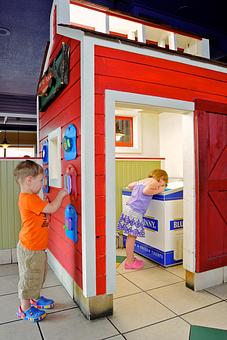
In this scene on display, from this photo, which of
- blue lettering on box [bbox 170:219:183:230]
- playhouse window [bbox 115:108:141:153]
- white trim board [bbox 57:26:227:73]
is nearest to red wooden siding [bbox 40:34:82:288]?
white trim board [bbox 57:26:227:73]

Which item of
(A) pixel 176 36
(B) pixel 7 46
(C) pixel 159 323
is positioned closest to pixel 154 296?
(C) pixel 159 323

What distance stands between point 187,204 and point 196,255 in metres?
0.52

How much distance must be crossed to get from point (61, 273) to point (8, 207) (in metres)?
1.28

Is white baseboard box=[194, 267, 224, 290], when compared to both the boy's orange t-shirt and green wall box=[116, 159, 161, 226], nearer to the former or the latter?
the boy's orange t-shirt

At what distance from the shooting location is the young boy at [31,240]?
2.21m

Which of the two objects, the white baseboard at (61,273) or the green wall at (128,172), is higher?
the green wall at (128,172)

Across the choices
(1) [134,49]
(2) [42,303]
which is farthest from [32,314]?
(1) [134,49]

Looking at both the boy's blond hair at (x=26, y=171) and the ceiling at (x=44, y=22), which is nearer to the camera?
the boy's blond hair at (x=26, y=171)

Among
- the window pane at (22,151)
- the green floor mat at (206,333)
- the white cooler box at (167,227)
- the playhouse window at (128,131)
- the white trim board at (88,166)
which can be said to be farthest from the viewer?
the window pane at (22,151)

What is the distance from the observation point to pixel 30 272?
2213mm

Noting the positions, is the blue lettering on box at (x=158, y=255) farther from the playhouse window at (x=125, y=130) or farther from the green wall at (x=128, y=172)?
the playhouse window at (x=125, y=130)

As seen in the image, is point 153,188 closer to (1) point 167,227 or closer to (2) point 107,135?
(1) point 167,227

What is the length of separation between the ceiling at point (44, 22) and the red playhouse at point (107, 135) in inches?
20.0

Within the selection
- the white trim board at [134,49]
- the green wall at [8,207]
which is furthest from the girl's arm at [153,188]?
the green wall at [8,207]
